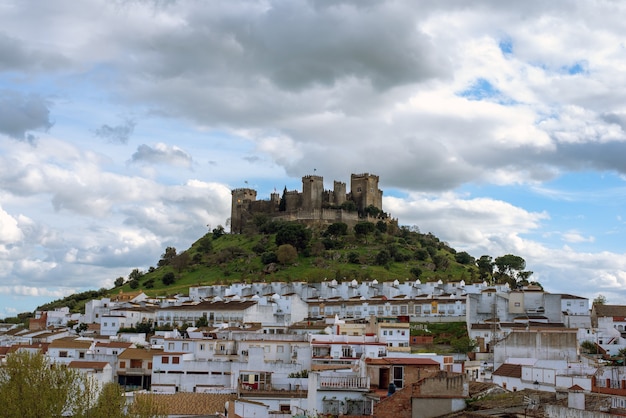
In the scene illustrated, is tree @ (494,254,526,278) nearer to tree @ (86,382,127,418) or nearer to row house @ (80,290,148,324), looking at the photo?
row house @ (80,290,148,324)

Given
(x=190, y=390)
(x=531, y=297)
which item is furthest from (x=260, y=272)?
(x=190, y=390)

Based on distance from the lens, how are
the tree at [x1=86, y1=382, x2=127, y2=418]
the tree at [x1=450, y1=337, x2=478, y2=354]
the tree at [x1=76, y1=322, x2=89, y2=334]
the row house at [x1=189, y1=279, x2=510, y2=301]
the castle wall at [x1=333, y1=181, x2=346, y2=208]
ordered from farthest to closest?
the castle wall at [x1=333, y1=181, x2=346, y2=208] → the row house at [x1=189, y1=279, x2=510, y2=301] → the tree at [x1=76, y1=322, x2=89, y2=334] → the tree at [x1=450, y1=337, x2=478, y2=354] → the tree at [x1=86, y1=382, x2=127, y2=418]

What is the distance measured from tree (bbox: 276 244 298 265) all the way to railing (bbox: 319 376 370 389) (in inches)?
3545

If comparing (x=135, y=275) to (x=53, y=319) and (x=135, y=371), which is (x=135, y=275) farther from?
(x=135, y=371)

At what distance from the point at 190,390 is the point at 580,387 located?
86.2 feet

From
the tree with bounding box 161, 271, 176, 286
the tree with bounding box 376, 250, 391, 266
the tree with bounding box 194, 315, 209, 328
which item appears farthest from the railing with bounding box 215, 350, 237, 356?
the tree with bounding box 161, 271, 176, 286

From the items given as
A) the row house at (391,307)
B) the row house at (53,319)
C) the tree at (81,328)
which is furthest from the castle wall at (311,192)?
the tree at (81,328)

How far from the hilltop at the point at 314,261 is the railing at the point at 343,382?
78.1 meters

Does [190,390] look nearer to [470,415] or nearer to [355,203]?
[470,415]

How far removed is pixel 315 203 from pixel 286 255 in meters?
25.1

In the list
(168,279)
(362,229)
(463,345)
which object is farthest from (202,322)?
(362,229)

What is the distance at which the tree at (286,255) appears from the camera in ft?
396

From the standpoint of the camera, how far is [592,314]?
84062 millimetres

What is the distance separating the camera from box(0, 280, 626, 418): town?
96.9 ft
